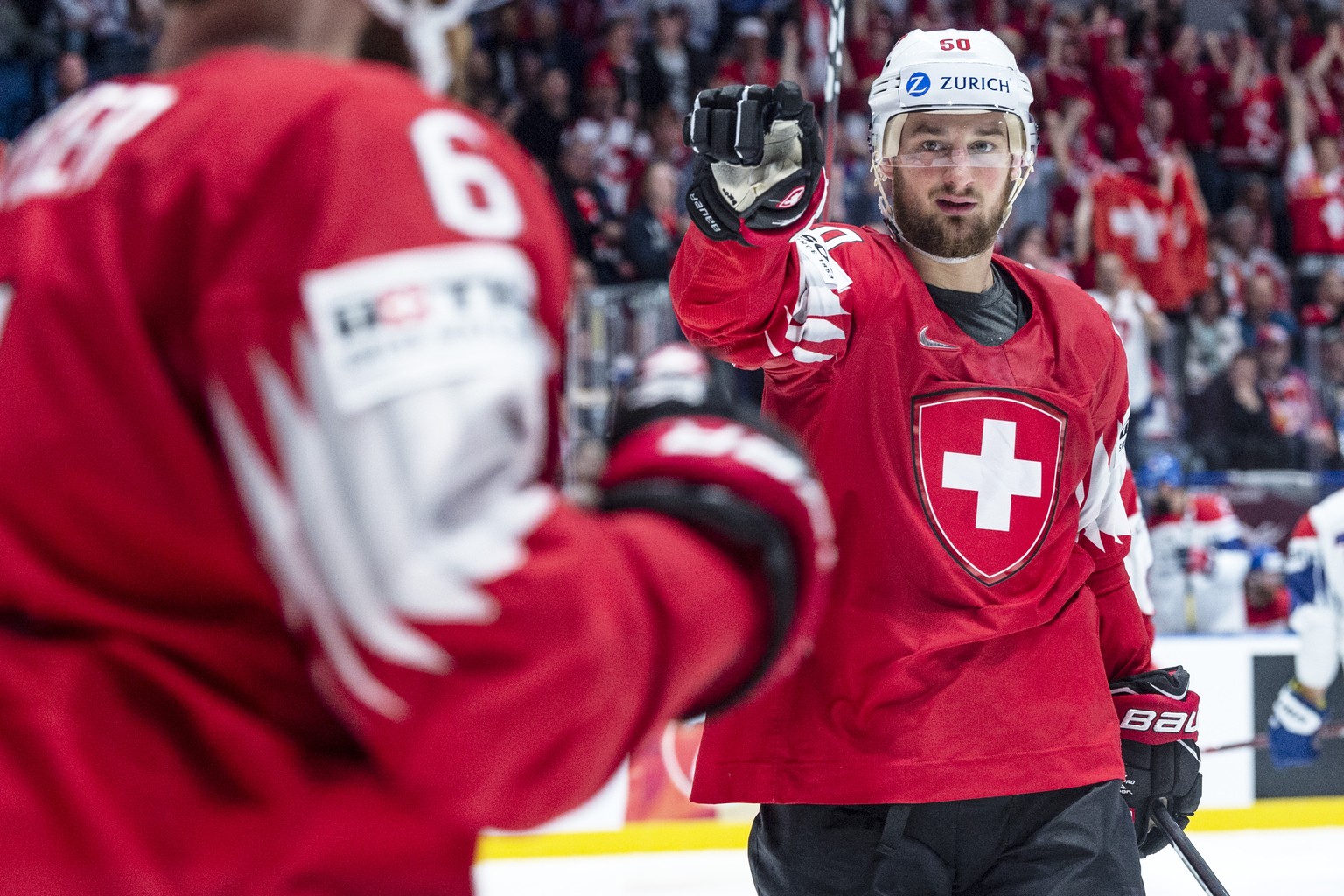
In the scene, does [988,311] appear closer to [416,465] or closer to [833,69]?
[833,69]

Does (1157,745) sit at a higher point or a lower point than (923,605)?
lower

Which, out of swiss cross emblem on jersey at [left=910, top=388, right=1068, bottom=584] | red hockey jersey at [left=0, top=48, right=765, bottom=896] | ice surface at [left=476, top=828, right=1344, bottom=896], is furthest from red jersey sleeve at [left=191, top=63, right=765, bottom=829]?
ice surface at [left=476, top=828, right=1344, bottom=896]

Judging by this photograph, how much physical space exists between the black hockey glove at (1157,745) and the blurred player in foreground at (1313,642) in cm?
275

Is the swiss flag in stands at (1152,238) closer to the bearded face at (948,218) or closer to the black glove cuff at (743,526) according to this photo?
the bearded face at (948,218)

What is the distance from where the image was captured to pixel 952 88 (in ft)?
7.34

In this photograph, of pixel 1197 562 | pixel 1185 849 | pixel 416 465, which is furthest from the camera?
pixel 1197 562

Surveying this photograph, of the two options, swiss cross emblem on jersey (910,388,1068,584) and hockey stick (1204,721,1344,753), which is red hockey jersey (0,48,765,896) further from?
hockey stick (1204,721,1344,753)

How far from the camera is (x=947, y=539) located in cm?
199

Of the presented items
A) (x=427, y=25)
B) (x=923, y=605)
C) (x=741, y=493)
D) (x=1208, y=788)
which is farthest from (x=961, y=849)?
(x=1208, y=788)

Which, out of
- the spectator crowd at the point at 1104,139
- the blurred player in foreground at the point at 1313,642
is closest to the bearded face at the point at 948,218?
the blurred player in foreground at the point at 1313,642

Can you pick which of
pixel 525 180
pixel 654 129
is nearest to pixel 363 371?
pixel 525 180

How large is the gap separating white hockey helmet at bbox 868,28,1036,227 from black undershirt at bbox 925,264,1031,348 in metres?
0.11

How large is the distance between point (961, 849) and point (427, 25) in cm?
146

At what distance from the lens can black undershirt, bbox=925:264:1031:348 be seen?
2.14 m
